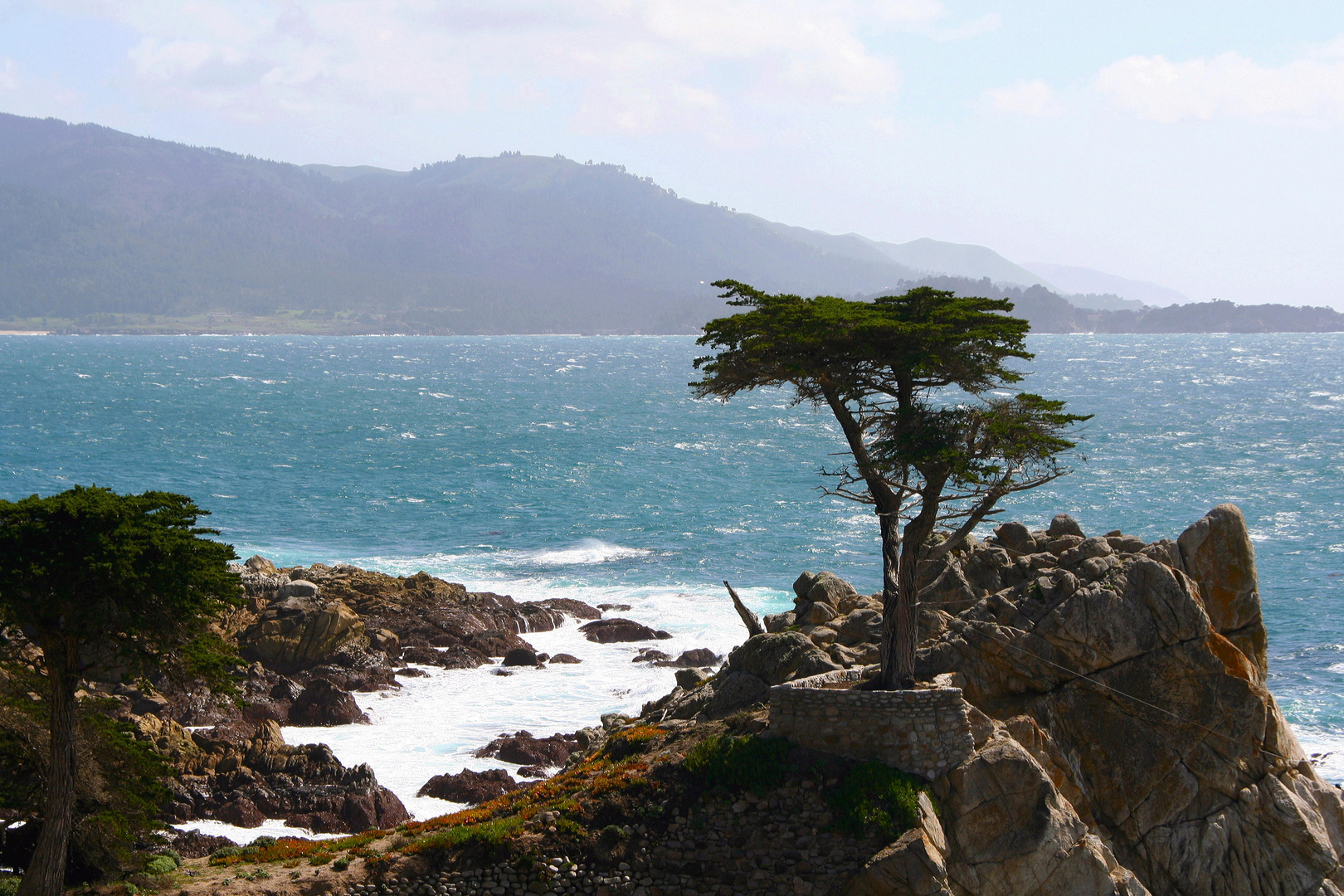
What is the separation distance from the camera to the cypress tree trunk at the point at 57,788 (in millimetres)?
18500

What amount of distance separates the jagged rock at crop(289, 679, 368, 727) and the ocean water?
0.70 m

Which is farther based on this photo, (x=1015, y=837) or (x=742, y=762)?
(x=742, y=762)

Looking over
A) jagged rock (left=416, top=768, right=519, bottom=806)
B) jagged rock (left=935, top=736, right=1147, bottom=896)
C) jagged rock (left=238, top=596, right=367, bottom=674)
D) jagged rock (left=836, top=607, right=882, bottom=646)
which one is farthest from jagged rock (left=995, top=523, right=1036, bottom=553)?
jagged rock (left=238, top=596, right=367, bottom=674)

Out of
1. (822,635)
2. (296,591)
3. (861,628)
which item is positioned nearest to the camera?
(822,635)

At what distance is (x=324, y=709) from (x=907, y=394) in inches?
941

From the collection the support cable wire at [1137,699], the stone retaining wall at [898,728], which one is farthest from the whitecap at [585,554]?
the stone retaining wall at [898,728]

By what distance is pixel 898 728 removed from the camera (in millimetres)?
21469

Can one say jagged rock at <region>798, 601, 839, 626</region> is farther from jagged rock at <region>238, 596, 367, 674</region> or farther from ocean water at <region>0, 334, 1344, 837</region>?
jagged rock at <region>238, 596, 367, 674</region>

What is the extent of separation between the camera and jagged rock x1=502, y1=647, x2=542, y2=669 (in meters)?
44.8

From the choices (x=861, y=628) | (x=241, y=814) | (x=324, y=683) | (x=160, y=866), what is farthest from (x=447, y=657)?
(x=160, y=866)

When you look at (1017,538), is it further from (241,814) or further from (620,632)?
(241,814)

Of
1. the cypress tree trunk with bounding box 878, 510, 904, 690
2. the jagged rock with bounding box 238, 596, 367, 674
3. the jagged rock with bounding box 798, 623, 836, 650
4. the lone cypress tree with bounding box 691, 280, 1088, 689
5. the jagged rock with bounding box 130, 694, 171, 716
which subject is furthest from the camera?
the jagged rock with bounding box 238, 596, 367, 674

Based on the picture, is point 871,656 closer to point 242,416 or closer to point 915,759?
point 915,759

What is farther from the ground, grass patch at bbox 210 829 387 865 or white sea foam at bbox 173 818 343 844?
grass patch at bbox 210 829 387 865
